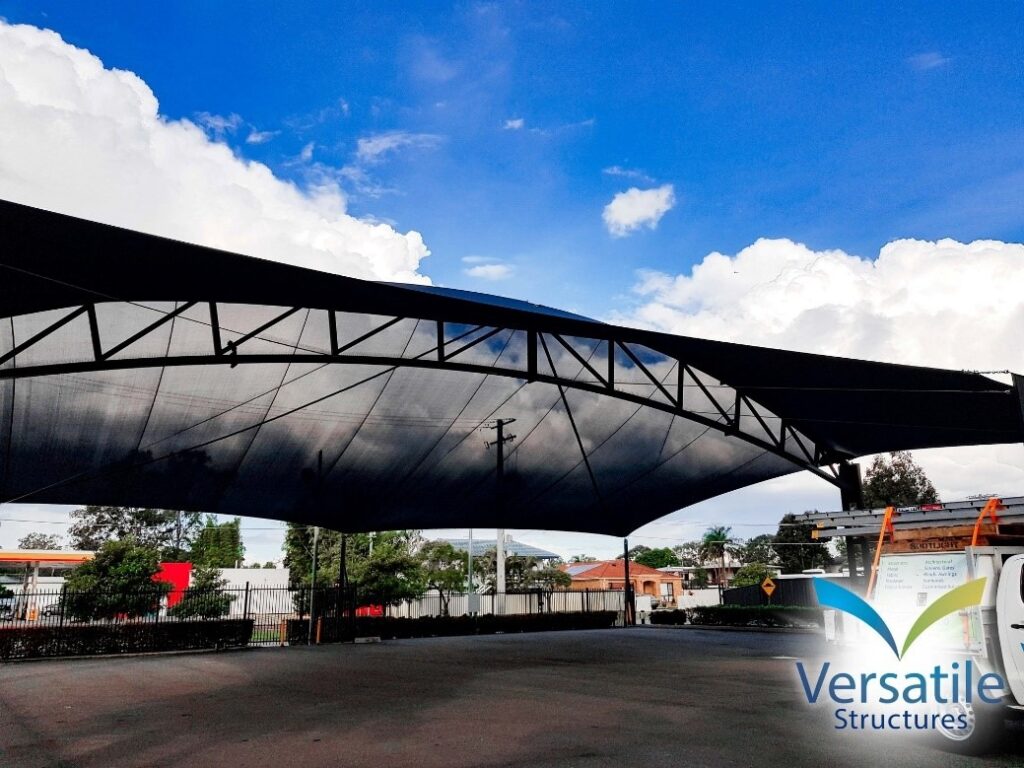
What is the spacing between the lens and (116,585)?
23.3 metres

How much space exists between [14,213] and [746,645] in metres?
18.3

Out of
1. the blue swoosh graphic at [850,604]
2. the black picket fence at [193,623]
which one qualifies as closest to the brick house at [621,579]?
the black picket fence at [193,623]

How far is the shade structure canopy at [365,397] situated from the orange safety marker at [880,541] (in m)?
4.03

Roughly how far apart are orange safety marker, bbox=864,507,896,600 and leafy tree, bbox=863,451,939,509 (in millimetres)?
44951

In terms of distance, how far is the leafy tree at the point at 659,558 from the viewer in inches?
4589

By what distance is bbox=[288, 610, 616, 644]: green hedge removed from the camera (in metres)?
22.2

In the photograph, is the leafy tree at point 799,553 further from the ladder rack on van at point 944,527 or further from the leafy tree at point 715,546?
the ladder rack on van at point 944,527

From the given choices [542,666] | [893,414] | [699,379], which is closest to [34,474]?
[542,666]

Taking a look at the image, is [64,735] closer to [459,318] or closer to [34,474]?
[459,318]

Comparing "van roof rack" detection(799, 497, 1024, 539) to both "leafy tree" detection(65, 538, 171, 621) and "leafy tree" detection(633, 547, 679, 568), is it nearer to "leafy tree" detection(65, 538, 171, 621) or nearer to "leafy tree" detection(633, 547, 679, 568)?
"leafy tree" detection(65, 538, 171, 621)

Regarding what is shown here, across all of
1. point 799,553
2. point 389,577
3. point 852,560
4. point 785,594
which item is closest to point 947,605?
point 852,560

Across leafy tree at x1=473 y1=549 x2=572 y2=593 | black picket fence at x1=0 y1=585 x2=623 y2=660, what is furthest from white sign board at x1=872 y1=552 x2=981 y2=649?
leafy tree at x1=473 y1=549 x2=572 y2=593

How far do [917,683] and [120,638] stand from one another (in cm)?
1877

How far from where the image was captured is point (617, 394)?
13562 mm
